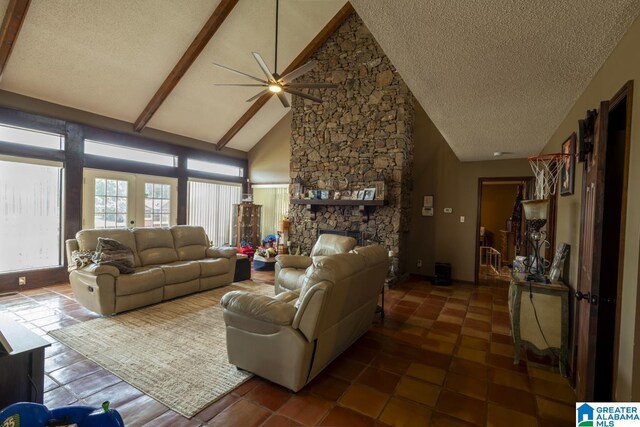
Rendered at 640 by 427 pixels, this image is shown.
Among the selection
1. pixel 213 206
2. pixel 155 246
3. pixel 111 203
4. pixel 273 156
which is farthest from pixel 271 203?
pixel 155 246

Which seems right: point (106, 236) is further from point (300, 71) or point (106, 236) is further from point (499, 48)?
point (499, 48)

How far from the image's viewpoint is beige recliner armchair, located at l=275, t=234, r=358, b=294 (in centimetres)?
396

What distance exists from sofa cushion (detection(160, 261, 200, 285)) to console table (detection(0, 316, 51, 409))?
8.18 feet

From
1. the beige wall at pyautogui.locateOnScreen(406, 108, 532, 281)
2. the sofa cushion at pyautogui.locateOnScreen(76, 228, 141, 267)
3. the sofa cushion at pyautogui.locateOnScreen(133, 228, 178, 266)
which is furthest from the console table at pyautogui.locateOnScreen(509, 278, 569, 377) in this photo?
the sofa cushion at pyautogui.locateOnScreen(76, 228, 141, 267)

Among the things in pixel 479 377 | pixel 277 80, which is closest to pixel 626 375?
pixel 479 377

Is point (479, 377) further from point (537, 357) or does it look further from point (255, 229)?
point (255, 229)

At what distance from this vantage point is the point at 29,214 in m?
4.78

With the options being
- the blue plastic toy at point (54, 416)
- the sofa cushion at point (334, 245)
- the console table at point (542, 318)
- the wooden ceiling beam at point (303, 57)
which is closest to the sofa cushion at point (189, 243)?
the sofa cushion at point (334, 245)

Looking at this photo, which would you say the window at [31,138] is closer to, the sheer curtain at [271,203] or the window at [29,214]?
the window at [29,214]

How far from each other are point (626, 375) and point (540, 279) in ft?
4.73

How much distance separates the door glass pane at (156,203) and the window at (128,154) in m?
0.53

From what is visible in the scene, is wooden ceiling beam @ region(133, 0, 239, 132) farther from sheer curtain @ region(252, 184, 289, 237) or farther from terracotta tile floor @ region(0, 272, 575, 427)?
terracotta tile floor @ region(0, 272, 575, 427)

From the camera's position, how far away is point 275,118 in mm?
8117

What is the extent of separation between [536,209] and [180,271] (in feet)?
14.8
